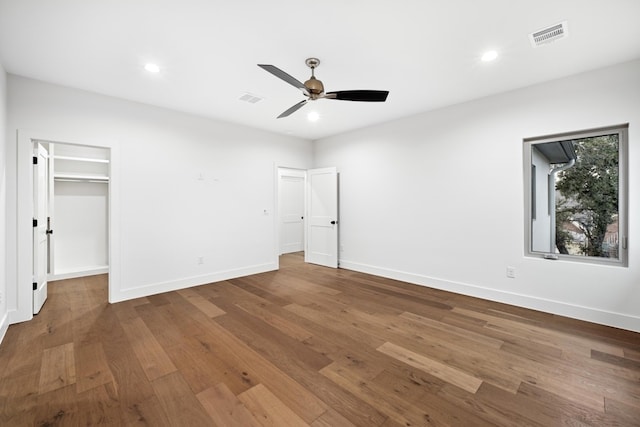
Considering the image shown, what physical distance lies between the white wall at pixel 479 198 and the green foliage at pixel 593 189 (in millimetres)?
190

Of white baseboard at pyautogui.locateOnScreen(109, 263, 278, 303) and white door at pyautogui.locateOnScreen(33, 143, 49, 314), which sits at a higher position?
white door at pyautogui.locateOnScreen(33, 143, 49, 314)

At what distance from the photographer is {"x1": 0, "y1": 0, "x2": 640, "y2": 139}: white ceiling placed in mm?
2170

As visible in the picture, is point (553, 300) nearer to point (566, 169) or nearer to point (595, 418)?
point (566, 169)

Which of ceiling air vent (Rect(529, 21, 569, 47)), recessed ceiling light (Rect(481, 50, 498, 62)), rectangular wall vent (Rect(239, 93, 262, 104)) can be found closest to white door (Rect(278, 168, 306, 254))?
rectangular wall vent (Rect(239, 93, 262, 104))

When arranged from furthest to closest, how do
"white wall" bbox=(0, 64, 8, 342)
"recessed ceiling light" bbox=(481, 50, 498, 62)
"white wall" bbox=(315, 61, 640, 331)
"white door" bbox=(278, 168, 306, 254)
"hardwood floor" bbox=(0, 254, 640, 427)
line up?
"white door" bbox=(278, 168, 306, 254), "white wall" bbox=(315, 61, 640, 331), "white wall" bbox=(0, 64, 8, 342), "recessed ceiling light" bbox=(481, 50, 498, 62), "hardwood floor" bbox=(0, 254, 640, 427)

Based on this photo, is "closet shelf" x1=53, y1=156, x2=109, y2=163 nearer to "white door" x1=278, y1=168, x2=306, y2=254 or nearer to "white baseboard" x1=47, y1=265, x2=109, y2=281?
"white baseboard" x1=47, y1=265, x2=109, y2=281

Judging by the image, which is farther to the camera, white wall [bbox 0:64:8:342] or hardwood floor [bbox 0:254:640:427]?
white wall [bbox 0:64:8:342]

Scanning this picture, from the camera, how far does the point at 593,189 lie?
3.26 metres

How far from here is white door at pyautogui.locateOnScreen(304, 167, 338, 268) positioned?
19.0ft

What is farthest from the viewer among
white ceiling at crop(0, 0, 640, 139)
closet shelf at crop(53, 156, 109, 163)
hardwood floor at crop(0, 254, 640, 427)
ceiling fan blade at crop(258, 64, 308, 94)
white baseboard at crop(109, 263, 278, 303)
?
closet shelf at crop(53, 156, 109, 163)

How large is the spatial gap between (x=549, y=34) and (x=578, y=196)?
1.93 meters

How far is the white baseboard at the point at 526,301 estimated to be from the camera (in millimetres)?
2992

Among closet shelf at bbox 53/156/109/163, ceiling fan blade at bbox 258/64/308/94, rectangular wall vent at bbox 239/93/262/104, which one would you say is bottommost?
closet shelf at bbox 53/156/109/163

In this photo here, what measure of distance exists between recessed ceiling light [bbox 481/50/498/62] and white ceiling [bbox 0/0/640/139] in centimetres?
6
